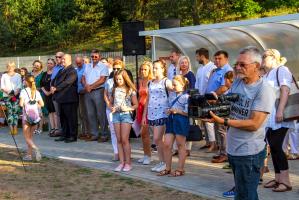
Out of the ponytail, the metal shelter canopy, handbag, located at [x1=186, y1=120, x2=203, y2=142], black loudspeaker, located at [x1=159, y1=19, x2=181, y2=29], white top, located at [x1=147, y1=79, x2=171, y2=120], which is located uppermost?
black loudspeaker, located at [x1=159, y1=19, x2=181, y2=29]

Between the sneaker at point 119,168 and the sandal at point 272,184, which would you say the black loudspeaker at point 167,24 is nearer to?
the sneaker at point 119,168

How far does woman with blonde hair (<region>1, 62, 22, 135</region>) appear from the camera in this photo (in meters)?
13.1

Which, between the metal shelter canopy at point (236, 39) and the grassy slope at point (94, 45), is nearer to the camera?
the metal shelter canopy at point (236, 39)

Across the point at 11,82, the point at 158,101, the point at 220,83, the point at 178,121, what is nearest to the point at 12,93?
the point at 11,82

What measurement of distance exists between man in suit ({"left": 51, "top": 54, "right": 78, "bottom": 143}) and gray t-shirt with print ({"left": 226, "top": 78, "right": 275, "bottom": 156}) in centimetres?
704

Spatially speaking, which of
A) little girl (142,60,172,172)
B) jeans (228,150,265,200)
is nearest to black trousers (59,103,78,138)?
little girl (142,60,172,172)

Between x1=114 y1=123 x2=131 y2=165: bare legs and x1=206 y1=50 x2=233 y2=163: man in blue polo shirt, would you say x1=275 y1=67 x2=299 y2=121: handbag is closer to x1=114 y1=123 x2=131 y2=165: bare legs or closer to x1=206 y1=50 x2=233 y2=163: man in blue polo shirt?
x1=206 y1=50 x2=233 y2=163: man in blue polo shirt

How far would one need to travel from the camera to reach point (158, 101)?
7754mm

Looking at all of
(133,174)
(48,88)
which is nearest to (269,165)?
(133,174)

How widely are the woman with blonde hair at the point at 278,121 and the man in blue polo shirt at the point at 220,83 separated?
5.43ft

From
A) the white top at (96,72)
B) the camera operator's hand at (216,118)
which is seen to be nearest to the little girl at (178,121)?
the camera operator's hand at (216,118)

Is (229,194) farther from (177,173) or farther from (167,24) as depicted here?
(167,24)

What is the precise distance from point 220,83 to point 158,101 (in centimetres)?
127

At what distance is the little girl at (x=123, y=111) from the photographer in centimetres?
805
